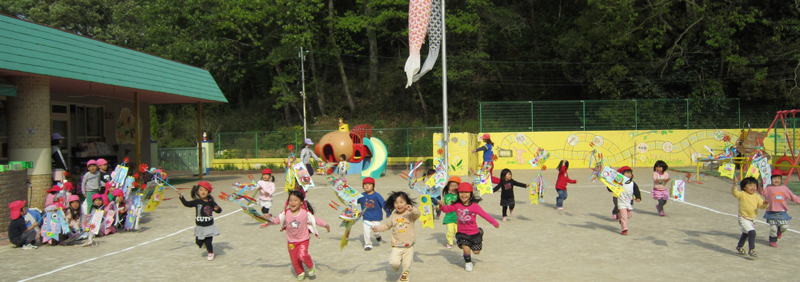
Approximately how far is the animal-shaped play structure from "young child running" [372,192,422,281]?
48.5 feet

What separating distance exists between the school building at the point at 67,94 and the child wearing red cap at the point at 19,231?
147 centimetres

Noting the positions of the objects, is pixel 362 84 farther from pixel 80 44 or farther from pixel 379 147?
pixel 80 44

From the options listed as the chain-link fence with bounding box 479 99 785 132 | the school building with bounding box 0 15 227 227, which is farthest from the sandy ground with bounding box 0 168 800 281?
the chain-link fence with bounding box 479 99 785 132

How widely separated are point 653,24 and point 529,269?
86.9ft

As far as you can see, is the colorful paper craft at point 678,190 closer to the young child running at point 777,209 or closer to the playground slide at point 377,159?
the young child running at point 777,209

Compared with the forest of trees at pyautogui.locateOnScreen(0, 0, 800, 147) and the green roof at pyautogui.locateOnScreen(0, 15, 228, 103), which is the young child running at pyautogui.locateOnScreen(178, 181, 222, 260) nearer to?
the green roof at pyautogui.locateOnScreen(0, 15, 228, 103)

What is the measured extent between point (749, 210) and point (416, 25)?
9503mm

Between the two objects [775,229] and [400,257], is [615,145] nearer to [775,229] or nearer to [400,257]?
[775,229]

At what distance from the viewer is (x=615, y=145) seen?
2681cm

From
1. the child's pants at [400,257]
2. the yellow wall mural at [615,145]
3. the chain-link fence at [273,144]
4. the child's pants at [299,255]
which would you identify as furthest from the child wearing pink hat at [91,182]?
the yellow wall mural at [615,145]

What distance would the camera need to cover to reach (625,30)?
3002cm

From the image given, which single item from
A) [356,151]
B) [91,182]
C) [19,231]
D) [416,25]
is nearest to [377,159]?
[356,151]

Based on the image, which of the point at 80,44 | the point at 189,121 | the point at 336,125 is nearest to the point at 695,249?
the point at 80,44

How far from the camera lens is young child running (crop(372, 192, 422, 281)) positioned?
6.65 metres
